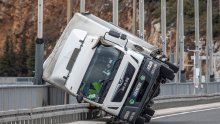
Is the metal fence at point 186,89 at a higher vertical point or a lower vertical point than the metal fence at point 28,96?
lower

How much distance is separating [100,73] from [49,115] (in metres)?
2.05

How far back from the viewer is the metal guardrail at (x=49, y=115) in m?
17.8

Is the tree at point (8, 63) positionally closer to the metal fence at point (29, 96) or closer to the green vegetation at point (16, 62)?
the green vegetation at point (16, 62)

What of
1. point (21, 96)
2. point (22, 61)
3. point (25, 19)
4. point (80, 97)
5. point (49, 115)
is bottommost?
point (22, 61)

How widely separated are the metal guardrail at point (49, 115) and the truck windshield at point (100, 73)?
1.10 m

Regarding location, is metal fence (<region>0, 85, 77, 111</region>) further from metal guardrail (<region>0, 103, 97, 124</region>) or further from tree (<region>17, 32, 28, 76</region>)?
tree (<region>17, 32, 28, 76</region>)

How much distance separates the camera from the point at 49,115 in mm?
20281

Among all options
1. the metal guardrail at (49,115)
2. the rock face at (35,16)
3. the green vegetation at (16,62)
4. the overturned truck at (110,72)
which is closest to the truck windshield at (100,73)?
the overturned truck at (110,72)

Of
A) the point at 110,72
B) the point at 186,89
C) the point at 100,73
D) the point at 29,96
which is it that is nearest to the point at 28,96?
the point at 29,96

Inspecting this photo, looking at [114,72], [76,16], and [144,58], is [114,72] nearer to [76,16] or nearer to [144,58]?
[144,58]

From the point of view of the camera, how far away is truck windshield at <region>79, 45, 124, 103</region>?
68.0ft

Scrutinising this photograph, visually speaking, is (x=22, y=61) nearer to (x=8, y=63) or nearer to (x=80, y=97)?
(x=8, y=63)

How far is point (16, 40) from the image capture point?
349 feet

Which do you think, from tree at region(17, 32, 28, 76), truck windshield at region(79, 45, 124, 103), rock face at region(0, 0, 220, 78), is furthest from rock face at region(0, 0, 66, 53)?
truck windshield at region(79, 45, 124, 103)
